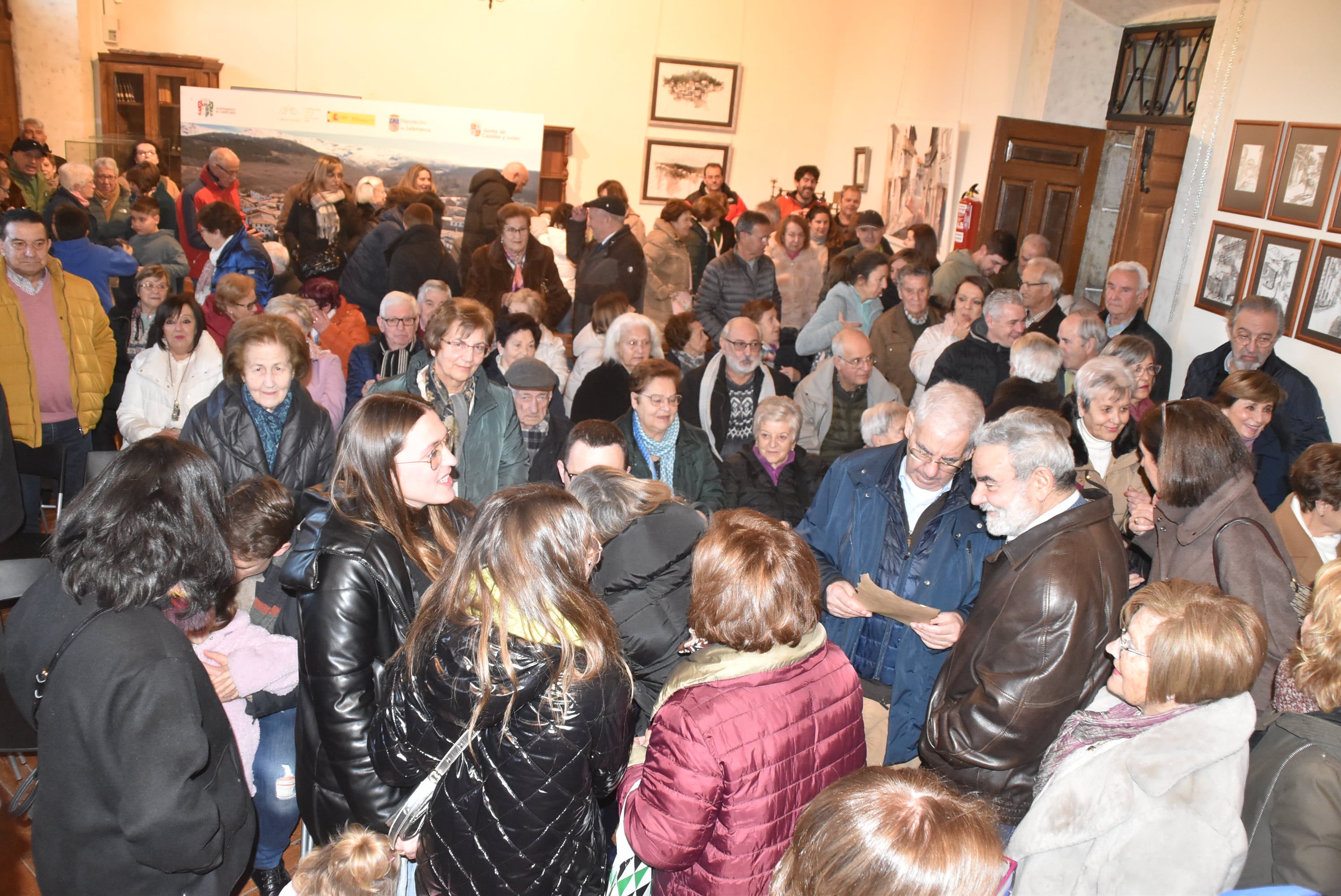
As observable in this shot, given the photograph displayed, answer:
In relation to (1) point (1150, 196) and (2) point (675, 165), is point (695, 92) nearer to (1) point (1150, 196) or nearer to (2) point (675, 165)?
(2) point (675, 165)

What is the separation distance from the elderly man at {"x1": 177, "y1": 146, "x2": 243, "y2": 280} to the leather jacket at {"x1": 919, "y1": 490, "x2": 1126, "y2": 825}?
687cm

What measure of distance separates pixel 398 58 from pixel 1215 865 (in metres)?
12.6

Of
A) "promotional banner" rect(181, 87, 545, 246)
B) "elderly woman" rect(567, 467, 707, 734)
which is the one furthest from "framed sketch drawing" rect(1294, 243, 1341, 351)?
"promotional banner" rect(181, 87, 545, 246)

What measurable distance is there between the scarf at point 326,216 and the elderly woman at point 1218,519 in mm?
5992

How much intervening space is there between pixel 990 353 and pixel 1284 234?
2.00 metres

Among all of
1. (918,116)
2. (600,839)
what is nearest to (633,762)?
(600,839)

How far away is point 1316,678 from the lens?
1942 millimetres

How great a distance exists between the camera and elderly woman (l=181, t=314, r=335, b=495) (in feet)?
10.7

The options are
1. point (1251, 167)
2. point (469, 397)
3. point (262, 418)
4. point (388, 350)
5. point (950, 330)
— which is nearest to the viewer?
point (262, 418)

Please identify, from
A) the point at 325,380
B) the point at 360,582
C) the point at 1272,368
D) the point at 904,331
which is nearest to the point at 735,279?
the point at 904,331

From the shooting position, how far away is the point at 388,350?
462 cm

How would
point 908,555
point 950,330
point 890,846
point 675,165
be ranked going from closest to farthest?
point 890,846 → point 908,555 → point 950,330 → point 675,165

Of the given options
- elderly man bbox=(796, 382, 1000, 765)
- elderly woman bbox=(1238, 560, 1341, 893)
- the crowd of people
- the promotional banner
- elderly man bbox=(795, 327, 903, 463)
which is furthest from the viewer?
the promotional banner

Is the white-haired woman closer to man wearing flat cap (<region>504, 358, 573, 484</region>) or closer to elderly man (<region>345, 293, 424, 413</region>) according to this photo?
man wearing flat cap (<region>504, 358, 573, 484</region>)
